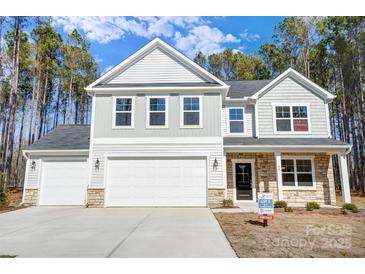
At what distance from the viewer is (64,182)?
13.1 meters

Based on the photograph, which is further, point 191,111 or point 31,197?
point 31,197

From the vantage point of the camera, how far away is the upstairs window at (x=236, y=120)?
47.0ft

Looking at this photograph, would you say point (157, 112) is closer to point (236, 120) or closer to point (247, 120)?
point (236, 120)

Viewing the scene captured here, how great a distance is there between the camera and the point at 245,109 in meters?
14.5

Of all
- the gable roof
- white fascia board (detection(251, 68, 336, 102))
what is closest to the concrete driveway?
the gable roof

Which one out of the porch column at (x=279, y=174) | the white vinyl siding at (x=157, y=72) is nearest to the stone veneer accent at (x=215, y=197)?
the porch column at (x=279, y=174)

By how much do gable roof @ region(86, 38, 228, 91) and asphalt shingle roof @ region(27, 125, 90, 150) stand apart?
3001 millimetres

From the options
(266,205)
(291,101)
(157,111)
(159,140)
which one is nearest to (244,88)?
(291,101)

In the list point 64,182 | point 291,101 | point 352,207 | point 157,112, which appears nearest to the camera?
point 352,207

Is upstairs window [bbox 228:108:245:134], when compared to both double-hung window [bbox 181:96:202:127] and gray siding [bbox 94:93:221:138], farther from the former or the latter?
double-hung window [bbox 181:96:202:127]

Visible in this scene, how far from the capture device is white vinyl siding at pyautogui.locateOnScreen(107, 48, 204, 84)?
43.3ft

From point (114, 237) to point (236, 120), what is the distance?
389 inches
